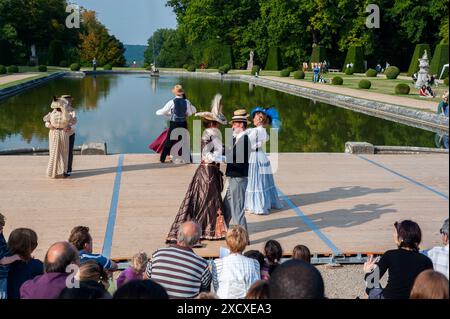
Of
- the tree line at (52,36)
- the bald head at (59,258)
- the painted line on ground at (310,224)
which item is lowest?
the painted line on ground at (310,224)

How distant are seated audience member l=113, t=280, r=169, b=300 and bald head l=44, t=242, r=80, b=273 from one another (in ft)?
3.64

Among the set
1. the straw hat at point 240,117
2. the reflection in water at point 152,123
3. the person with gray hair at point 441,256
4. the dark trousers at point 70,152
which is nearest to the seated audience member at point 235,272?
the person with gray hair at point 441,256

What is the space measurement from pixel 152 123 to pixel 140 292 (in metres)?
17.7

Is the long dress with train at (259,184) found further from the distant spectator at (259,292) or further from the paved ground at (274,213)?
the distant spectator at (259,292)

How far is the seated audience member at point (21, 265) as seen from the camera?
14.4ft

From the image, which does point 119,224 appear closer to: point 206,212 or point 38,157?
point 206,212

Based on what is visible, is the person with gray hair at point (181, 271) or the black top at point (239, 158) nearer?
the person with gray hair at point (181, 271)

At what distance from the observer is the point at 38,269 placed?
440 cm

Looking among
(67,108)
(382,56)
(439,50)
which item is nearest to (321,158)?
(67,108)

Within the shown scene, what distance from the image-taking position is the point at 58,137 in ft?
33.1

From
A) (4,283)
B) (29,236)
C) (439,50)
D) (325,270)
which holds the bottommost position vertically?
(325,270)

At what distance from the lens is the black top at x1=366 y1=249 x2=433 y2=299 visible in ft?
14.1

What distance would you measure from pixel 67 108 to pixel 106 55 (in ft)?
188

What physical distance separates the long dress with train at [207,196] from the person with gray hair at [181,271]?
2651 mm
